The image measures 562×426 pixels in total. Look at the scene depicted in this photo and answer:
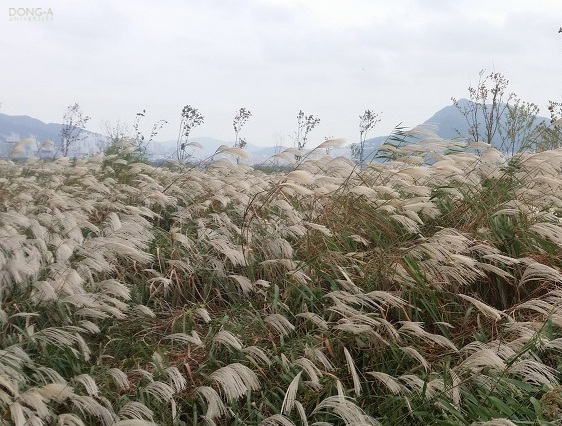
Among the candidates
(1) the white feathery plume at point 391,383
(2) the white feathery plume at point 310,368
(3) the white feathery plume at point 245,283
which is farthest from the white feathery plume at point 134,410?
(3) the white feathery plume at point 245,283

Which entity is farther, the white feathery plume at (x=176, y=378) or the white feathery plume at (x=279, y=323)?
the white feathery plume at (x=279, y=323)

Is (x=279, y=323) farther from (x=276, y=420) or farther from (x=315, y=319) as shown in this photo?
(x=276, y=420)

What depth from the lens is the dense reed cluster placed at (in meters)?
2.80

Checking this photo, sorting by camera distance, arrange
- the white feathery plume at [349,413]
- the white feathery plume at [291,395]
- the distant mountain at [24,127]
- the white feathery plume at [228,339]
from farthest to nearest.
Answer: the distant mountain at [24,127]
the white feathery plume at [228,339]
the white feathery plume at [291,395]
the white feathery plume at [349,413]

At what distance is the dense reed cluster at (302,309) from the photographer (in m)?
2.80

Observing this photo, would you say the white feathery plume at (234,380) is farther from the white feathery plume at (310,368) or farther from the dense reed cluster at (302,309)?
the white feathery plume at (310,368)

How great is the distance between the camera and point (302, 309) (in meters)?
3.60

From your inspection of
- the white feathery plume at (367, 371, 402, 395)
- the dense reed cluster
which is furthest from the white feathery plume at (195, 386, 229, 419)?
the white feathery plume at (367, 371, 402, 395)

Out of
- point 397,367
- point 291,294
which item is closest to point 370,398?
point 397,367

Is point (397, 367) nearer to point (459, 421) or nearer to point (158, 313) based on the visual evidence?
point (459, 421)

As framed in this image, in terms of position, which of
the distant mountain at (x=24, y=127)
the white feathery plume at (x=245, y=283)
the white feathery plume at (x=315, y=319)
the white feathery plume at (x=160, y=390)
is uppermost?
the distant mountain at (x=24, y=127)

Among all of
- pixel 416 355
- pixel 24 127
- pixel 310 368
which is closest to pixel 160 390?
pixel 310 368

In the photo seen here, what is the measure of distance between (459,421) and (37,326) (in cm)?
225

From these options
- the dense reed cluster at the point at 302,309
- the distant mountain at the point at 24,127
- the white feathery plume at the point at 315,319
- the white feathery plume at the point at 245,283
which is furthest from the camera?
the distant mountain at the point at 24,127
